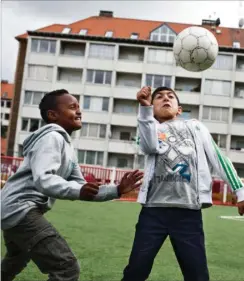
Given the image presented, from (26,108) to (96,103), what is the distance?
19.9 ft

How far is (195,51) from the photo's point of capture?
4160mm

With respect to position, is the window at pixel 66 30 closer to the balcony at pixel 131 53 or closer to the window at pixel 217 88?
the balcony at pixel 131 53

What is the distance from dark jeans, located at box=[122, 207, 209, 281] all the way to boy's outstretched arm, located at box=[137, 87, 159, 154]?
0.41 metres

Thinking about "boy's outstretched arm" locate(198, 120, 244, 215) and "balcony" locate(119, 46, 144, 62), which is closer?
"boy's outstretched arm" locate(198, 120, 244, 215)

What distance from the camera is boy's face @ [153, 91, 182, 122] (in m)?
3.14

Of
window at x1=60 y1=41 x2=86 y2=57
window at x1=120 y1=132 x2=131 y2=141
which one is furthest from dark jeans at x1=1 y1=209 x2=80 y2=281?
window at x1=60 y1=41 x2=86 y2=57

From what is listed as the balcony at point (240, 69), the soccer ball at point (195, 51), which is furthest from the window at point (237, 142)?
the soccer ball at point (195, 51)

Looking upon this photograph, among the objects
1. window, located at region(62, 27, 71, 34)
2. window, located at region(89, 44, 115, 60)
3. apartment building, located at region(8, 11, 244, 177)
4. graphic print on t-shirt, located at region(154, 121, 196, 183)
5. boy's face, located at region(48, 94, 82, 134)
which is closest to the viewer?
boy's face, located at region(48, 94, 82, 134)

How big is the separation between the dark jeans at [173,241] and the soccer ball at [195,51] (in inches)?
68.6

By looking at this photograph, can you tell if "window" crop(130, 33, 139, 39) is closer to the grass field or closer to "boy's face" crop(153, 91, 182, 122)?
the grass field

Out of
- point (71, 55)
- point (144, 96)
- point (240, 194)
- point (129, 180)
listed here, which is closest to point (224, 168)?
point (240, 194)

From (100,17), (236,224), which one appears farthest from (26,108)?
(236,224)

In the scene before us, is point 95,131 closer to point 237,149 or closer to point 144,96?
point 237,149

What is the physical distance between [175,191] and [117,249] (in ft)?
8.37
